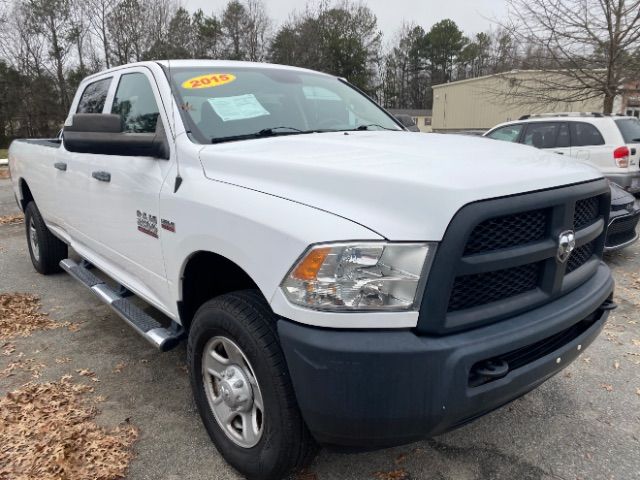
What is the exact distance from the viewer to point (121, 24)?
36.7 metres

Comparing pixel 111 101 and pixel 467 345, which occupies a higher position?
pixel 111 101

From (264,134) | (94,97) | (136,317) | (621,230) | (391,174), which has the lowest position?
(621,230)

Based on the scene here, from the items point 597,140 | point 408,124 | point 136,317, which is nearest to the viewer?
point 136,317

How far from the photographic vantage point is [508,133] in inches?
394

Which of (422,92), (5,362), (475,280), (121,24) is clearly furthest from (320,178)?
(422,92)

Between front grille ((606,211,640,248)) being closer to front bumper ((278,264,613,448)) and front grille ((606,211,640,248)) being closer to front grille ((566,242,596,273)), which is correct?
front grille ((566,242,596,273))

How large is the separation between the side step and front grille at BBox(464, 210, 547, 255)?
1.72 metres

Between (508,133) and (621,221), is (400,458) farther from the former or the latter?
(508,133)

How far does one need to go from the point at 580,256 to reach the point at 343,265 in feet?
4.24

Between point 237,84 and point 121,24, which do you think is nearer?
point 237,84

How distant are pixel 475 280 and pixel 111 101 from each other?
9.58 feet

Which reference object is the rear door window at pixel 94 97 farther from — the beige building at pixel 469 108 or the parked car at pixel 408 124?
the beige building at pixel 469 108

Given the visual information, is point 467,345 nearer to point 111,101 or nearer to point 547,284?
point 547,284

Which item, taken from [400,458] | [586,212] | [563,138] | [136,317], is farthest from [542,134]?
[136,317]
